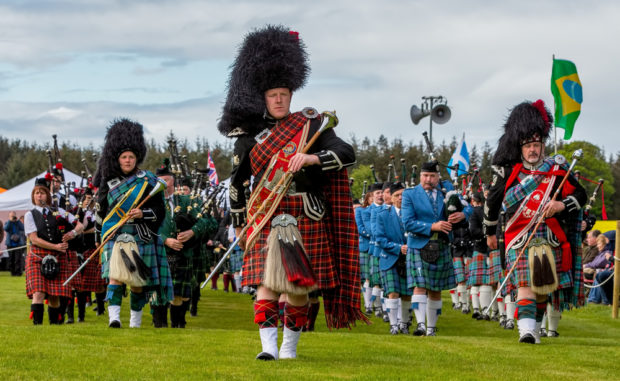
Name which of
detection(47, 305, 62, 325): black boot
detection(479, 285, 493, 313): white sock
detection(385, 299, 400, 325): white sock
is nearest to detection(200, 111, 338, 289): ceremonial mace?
detection(385, 299, 400, 325): white sock

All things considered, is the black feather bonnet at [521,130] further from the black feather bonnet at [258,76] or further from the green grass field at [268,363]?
the black feather bonnet at [258,76]

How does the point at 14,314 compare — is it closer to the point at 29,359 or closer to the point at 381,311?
the point at 381,311

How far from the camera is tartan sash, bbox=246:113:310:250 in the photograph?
20.7 ft

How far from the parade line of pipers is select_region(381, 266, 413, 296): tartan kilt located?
20mm

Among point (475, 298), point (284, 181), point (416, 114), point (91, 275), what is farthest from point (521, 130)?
point (416, 114)

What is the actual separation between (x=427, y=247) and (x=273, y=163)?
4538 mm

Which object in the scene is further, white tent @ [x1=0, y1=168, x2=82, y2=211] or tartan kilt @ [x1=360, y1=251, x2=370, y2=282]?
white tent @ [x1=0, y1=168, x2=82, y2=211]

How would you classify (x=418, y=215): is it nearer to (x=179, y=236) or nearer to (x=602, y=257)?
(x=179, y=236)

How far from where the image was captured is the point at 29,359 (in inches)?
248

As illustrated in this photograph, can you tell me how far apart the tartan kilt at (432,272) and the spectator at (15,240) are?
1943cm

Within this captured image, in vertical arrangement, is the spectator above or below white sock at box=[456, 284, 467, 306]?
above

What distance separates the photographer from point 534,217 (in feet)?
27.5

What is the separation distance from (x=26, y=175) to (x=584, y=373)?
213 feet

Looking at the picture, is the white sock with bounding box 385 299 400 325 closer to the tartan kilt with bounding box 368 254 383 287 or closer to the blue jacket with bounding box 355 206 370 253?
the tartan kilt with bounding box 368 254 383 287
